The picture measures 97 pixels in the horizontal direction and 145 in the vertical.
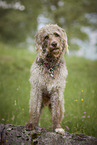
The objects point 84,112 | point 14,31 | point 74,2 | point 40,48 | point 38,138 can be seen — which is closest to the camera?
point 38,138

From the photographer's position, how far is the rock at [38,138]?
2584 mm

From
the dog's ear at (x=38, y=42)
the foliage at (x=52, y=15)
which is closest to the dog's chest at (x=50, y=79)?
the dog's ear at (x=38, y=42)

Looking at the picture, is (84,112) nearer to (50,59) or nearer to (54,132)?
(54,132)

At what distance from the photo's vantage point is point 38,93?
2.94 m

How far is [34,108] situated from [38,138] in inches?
21.8

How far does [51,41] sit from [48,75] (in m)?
0.65

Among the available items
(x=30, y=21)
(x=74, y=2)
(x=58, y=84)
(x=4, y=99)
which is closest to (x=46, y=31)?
(x=58, y=84)

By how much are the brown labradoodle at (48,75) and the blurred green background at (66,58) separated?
52 centimetres

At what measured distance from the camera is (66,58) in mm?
9008

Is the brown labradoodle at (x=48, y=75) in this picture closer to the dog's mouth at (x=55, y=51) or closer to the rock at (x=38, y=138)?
the dog's mouth at (x=55, y=51)

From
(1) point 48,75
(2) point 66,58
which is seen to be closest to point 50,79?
(1) point 48,75

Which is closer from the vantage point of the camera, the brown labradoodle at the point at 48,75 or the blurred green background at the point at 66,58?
the brown labradoodle at the point at 48,75

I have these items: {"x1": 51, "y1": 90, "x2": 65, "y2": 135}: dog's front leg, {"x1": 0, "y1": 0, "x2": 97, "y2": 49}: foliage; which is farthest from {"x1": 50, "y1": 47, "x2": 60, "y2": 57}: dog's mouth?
{"x1": 0, "y1": 0, "x2": 97, "y2": 49}: foliage

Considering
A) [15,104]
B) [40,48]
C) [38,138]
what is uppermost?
[40,48]
